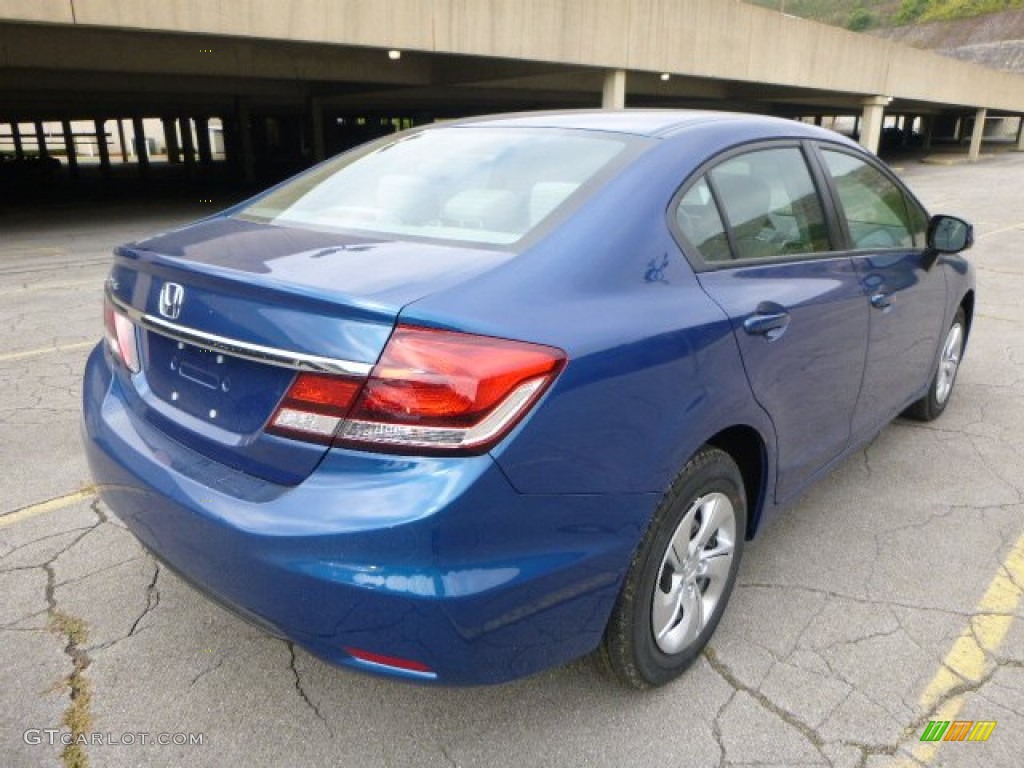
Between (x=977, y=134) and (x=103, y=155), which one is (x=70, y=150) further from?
(x=977, y=134)

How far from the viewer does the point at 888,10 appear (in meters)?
120

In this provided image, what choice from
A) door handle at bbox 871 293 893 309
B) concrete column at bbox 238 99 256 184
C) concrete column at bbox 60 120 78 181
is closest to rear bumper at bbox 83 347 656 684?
door handle at bbox 871 293 893 309

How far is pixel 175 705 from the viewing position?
2268 millimetres

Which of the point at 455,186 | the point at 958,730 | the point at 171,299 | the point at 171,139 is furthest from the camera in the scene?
the point at 171,139

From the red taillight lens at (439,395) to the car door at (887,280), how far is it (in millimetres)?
1911

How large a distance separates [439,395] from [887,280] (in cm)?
232

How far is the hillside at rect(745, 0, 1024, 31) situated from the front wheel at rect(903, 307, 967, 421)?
101m

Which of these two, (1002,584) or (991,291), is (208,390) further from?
(991,291)

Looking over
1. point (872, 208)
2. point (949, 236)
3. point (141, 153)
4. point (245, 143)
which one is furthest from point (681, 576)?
point (141, 153)

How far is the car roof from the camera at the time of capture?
2.60 m

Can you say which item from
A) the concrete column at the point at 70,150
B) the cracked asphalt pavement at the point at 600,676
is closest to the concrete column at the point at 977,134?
the concrete column at the point at 70,150

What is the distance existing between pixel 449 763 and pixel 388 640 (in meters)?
0.56

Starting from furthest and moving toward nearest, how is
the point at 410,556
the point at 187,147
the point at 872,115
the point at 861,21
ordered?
1. the point at 861,21
2. the point at 187,147
3. the point at 872,115
4. the point at 410,556

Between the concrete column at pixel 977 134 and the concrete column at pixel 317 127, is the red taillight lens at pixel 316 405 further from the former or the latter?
the concrete column at pixel 977 134
